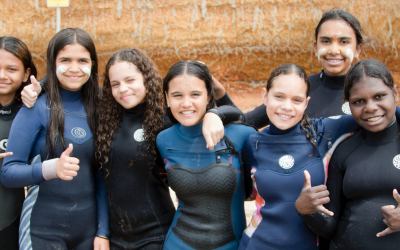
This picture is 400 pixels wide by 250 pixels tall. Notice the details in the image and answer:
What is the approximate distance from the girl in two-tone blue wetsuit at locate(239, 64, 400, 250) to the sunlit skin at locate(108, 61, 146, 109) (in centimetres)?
75

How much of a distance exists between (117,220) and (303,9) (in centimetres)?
427

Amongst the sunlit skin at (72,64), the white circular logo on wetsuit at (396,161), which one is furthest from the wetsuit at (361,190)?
the sunlit skin at (72,64)

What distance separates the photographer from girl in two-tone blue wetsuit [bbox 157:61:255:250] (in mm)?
1750

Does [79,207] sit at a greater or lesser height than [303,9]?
lesser

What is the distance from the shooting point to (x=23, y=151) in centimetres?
189

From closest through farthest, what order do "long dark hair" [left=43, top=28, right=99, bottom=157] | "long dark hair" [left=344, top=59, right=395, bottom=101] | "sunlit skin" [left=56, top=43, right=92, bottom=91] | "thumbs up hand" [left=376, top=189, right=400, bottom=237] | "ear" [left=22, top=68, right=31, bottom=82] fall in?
"thumbs up hand" [left=376, top=189, right=400, bottom=237] < "long dark hair" [left=344, top=59, right=395, bottom=101] < "long dark hair" [left=43, top=28, right=99, bottom=157] < "sunlit skin" [left=56, top=43, right=92, bottom=91] < "ear" [left=22, top=68, right=31, bottom=82]

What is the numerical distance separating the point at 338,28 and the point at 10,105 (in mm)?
2211

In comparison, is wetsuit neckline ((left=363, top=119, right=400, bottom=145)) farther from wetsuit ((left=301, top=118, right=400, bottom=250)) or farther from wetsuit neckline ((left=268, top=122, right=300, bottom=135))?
wetsuit neckline ((left=268, top=122, right=300, bottom=135))

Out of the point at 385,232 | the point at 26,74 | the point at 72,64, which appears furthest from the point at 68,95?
the point at 385,232

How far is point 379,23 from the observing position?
15.7 feet

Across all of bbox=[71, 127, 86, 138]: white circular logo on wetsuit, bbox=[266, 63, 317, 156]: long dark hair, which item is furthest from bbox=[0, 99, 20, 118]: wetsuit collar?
bbox=[266, 63, 317, 156]: long dark hair

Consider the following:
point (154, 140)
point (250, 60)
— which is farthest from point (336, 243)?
point (250, 60)

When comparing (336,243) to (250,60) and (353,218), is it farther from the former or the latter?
(250,60)

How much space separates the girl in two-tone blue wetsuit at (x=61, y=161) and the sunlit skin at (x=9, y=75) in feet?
0.77
